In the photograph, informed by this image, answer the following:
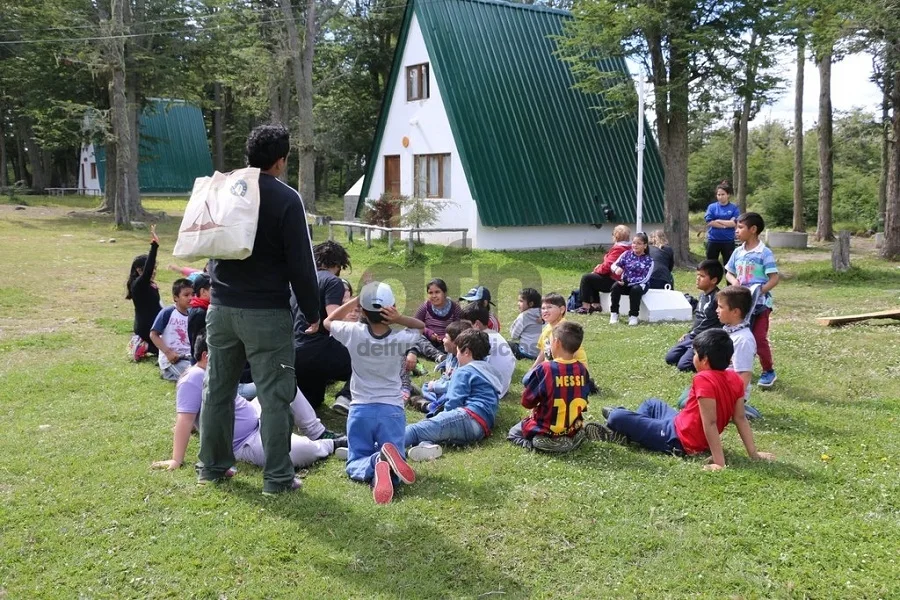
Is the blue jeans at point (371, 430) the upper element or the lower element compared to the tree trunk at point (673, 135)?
lower

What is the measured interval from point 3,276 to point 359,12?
2721 cm

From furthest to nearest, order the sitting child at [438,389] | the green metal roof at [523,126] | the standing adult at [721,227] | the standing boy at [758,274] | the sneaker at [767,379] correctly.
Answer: the green metal roof at [523,126]
the standing adult at [721,227]
the sneaker at [767,379]
the standing boy at [758,274]
the sitting child at [438,389]

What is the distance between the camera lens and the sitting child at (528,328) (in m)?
8.38

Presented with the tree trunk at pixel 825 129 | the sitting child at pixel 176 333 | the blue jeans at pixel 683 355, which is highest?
the tree trunk at pixel 825 129

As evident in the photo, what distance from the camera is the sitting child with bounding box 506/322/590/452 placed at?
5293mm

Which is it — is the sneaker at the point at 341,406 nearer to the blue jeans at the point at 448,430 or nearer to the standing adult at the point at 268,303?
the blue jeans at the point at 448,430

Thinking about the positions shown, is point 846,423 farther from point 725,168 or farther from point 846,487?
point 725,168

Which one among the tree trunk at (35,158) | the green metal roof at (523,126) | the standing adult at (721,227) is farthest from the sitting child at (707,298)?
the tree trunk at (35,158)

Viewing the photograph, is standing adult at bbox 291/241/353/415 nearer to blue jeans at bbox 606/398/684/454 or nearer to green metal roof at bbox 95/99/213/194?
blue jeans at bbox 606/398/684/454

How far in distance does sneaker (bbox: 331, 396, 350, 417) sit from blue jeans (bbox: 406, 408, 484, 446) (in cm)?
99

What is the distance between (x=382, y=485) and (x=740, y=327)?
3664 millimetres

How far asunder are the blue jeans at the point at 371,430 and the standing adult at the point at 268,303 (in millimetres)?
575

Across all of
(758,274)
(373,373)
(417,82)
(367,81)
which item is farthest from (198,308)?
(367,81)

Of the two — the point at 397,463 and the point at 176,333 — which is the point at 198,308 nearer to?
the point at 176,333
